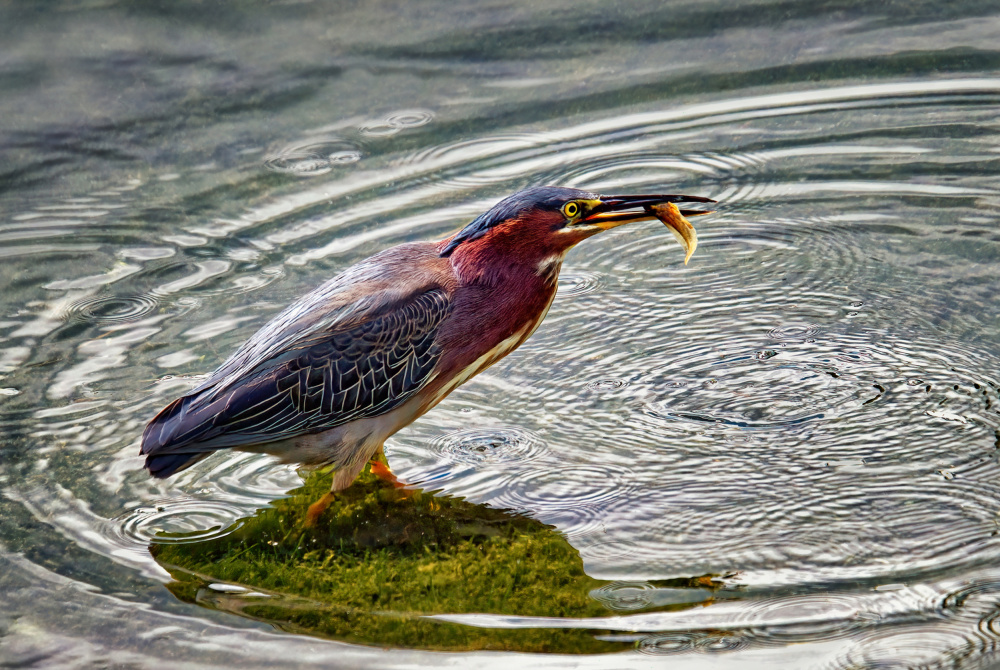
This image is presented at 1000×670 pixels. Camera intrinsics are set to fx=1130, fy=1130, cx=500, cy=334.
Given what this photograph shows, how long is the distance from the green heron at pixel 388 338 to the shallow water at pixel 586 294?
36 cm

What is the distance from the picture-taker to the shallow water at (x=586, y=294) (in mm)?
4391

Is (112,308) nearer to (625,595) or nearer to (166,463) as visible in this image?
(166,463)

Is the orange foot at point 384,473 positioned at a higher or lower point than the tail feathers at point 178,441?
lower

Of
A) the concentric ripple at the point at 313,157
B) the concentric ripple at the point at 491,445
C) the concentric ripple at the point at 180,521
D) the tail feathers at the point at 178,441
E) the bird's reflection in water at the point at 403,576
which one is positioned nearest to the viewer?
the bird's reflection in water at the point at 403,576

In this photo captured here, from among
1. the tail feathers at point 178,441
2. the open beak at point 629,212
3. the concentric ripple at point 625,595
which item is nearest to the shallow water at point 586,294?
the concentric ripple at point 625,595

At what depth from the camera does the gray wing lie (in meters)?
4.86

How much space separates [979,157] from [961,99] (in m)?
0.90

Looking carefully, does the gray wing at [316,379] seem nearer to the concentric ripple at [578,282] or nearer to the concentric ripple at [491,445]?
the concentric ripple at [491,445]

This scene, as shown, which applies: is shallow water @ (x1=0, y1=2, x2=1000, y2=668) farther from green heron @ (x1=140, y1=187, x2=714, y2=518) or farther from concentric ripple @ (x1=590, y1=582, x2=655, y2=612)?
green heron @ (x1=140, y1=187, x2=714, y2=518)

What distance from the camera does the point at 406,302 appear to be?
5.12 meters

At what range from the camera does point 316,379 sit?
197 inches

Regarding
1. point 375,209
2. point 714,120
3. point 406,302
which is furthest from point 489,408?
point 714,120

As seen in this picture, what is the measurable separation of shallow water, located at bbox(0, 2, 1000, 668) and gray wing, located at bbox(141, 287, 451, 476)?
17.1 inches

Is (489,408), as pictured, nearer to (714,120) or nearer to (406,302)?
(406,302)
